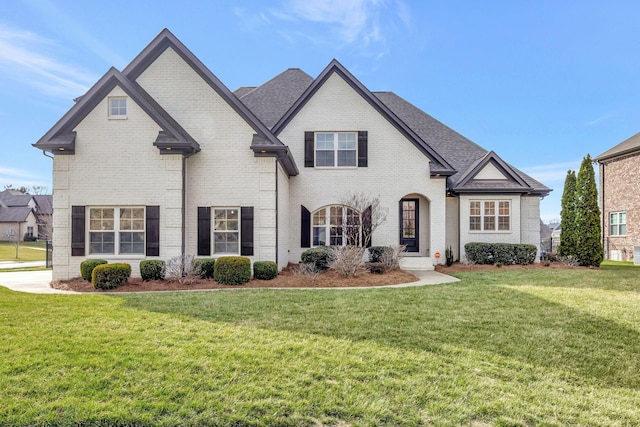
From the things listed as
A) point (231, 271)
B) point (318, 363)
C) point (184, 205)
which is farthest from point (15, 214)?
point (318, 363)

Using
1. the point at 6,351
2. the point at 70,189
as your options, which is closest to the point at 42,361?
the point at 6,351

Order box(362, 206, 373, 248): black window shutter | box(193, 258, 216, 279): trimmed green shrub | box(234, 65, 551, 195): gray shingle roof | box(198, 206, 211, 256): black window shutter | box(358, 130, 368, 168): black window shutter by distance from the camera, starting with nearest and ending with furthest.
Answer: box(193, 258, 216, 279): trimmed green shrub
box(198, 206, 211, 256): black window shutter
box(362, 206, 373, 248): black window shutter
box(358, 130, 368, 168): black window shutter
box(234, 65, 551, 195): gray shingle roof

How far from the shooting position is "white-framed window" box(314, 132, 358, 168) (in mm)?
15086

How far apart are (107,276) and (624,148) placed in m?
30.7

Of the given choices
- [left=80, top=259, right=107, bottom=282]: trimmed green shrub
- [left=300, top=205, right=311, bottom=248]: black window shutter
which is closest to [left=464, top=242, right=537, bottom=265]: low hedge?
[left=300, top=205, right=311, bottom=248]: black window shutter

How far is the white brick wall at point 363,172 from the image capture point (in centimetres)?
1491

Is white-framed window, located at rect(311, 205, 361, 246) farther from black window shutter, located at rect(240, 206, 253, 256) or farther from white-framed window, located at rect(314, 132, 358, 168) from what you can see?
black window shutter, located at rect(240, 206, 253, 256)

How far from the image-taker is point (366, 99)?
14.8 m

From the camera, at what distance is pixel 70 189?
11.2 m

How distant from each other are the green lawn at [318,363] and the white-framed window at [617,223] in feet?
70.3

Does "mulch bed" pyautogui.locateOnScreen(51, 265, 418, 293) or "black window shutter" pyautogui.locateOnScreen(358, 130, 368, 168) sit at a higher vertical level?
"black window shutter" pyautogui.locateOnScreen(358, 130, 368, 168)

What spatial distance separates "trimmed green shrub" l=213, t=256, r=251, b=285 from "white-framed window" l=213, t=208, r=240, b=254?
133 cm

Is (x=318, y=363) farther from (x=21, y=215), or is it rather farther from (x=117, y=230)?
(x=21, y=215)

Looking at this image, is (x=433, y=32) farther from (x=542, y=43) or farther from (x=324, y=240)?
(x=324, y=240)
